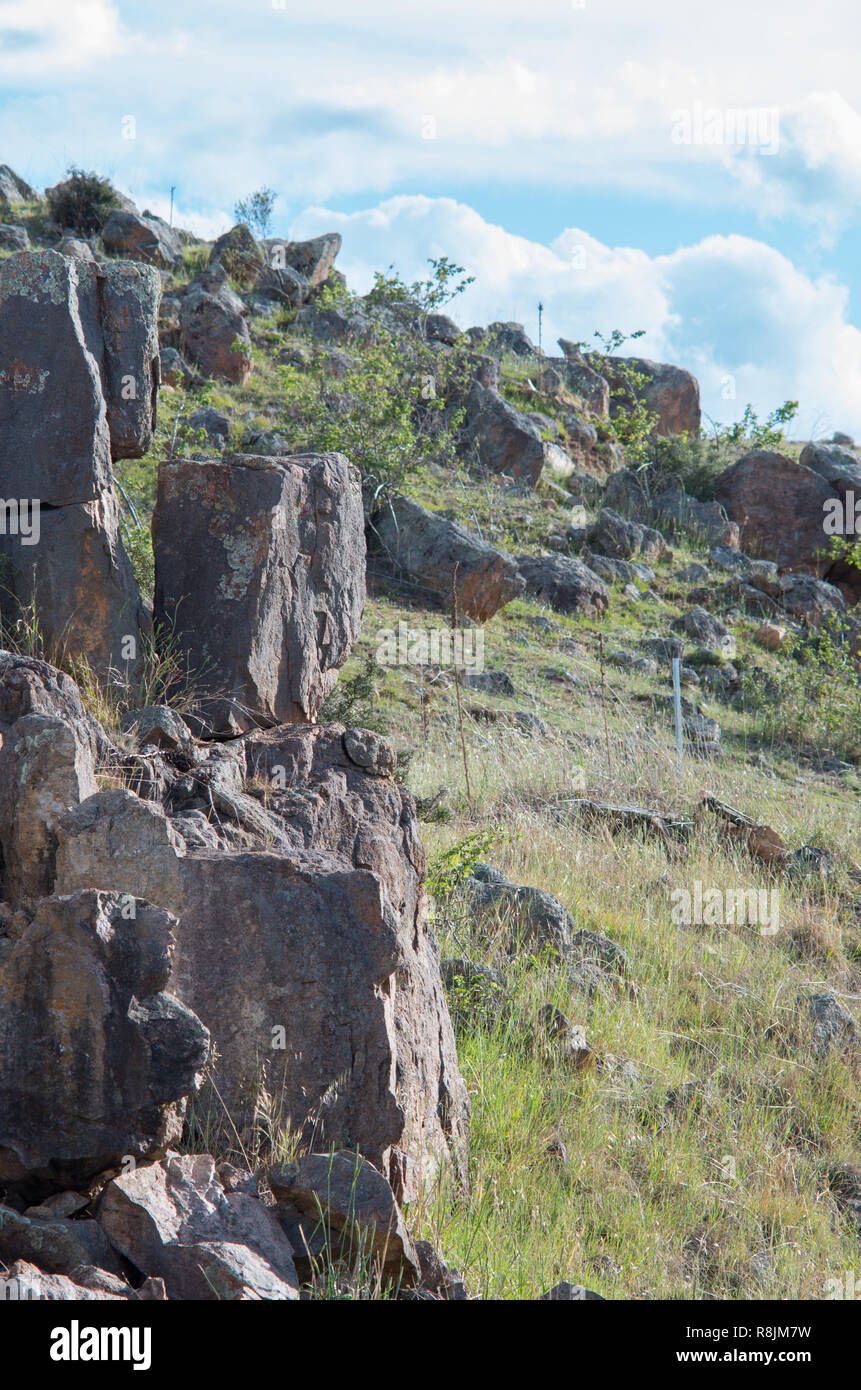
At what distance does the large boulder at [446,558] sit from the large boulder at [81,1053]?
36.6 feet

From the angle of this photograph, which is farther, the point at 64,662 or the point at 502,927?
the point at 502,927

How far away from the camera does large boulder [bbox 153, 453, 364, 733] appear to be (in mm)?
5340

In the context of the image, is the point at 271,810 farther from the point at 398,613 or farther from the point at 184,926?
the point at 398,613

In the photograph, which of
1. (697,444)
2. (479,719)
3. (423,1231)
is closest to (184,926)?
(423,1231)

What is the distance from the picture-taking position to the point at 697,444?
72.6ft

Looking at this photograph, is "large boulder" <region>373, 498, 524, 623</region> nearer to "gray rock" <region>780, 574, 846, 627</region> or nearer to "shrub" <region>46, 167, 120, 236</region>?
"gray rock" <region>780, 574, 846, 627</region>

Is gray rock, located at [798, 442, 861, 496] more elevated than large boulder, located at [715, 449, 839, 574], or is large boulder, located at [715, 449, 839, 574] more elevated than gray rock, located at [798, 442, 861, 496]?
gray rock, located at [798, 442, 861, 496]

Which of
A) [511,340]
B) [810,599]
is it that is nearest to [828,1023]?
[810,599]

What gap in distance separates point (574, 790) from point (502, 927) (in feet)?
10.6

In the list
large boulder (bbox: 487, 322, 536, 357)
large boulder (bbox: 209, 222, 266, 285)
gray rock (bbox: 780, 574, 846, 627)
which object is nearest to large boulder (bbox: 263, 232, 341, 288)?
large boulder (bbox: 209, 222, 266, 285)

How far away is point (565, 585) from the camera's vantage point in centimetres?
1567

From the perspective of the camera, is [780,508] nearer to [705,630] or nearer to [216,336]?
[705,630]

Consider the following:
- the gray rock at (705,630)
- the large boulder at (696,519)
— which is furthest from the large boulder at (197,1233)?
the large boulder at (696,519)

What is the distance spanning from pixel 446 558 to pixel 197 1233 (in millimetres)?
12002
